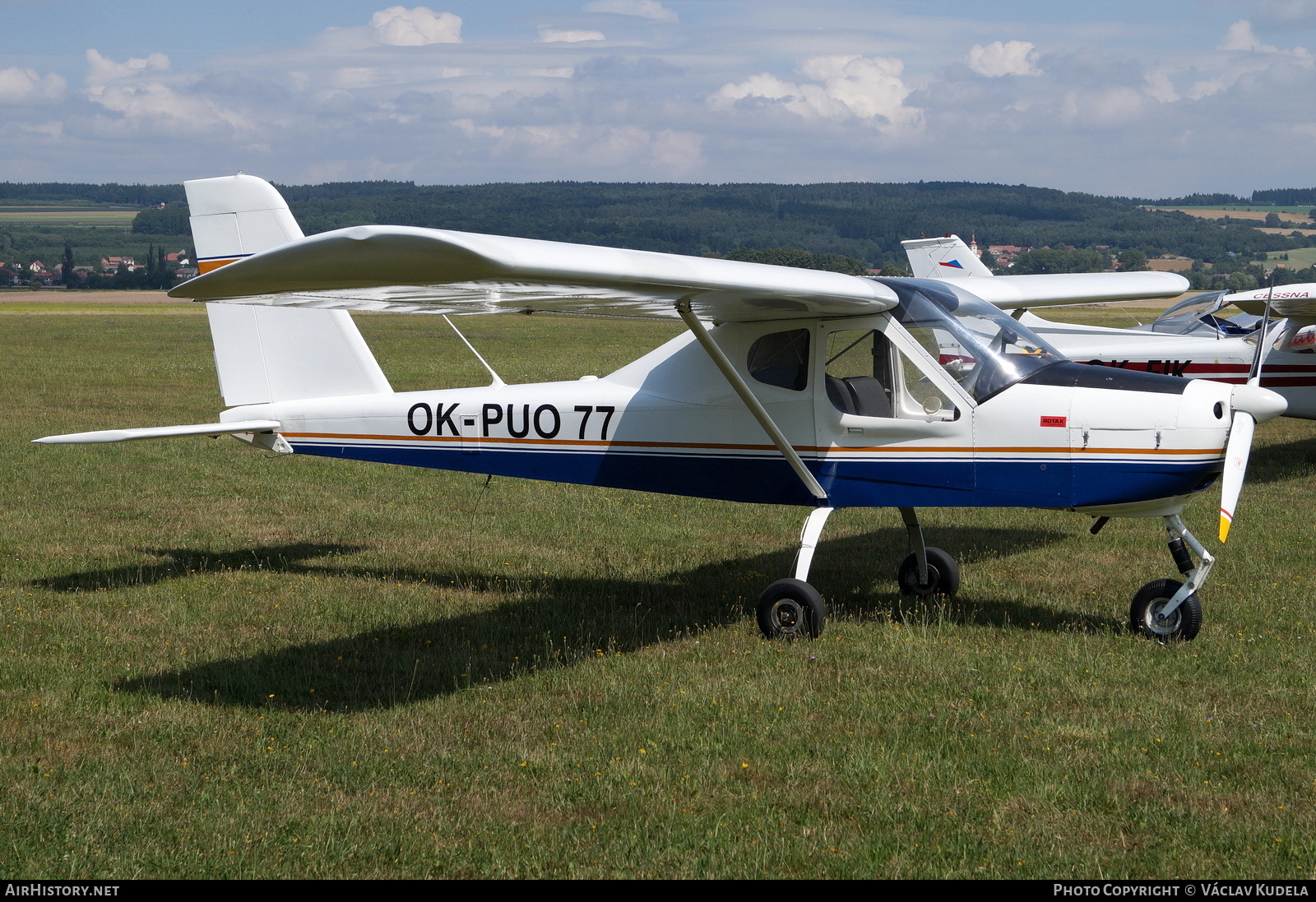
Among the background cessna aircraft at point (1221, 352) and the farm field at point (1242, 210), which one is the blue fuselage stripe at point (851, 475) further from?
the farm field at point (1242, 210)

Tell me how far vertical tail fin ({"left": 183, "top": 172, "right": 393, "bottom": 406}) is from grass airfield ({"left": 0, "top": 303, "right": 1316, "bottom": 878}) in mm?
1519

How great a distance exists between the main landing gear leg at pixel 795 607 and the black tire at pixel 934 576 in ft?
4.56

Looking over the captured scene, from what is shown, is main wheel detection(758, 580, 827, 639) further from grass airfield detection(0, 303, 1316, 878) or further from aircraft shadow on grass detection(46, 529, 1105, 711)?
aircraft shadow on grass detection(46, 529, 1105, 711)

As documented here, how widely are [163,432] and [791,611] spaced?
184 inches

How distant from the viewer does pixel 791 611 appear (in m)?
7.33

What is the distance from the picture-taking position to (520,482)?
14141 mm

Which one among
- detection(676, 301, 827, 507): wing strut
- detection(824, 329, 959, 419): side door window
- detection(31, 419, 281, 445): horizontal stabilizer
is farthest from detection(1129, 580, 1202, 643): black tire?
detection(31, 419, 281, 445): horizontal stabilizer

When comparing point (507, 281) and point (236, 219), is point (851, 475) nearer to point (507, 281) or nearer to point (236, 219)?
point (507, 281)

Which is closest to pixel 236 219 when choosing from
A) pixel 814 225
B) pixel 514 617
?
pixel 514 617

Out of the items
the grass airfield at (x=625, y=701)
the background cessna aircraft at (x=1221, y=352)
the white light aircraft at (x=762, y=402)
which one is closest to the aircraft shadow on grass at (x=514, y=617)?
the grass airfield at (x=625, y=701)

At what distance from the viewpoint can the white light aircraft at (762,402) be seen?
21.5 ft

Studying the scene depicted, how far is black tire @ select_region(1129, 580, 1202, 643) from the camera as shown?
709 cm

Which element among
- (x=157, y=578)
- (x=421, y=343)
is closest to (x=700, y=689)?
(x=157, y=578)

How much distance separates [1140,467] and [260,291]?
502 centimetres
